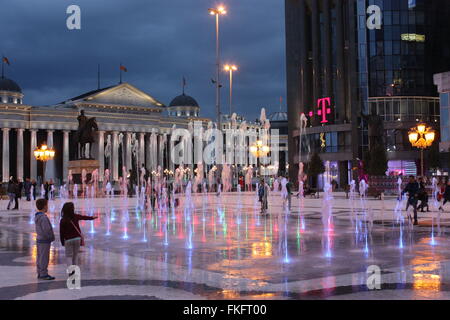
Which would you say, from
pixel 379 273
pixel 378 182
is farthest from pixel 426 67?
pixel 379 273

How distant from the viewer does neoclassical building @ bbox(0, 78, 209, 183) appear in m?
95.1

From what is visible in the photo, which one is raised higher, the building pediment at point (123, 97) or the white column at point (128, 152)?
the building pediment at point (123, 97)

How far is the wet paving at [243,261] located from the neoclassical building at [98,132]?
79016 millimetres

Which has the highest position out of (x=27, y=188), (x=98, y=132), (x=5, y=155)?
(x=98, y=132)

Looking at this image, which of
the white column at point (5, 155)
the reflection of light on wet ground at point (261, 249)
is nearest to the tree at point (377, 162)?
the reflection of light on wet ground at point (261, 249)

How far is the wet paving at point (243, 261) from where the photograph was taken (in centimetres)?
879

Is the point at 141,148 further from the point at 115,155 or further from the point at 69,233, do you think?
the point at 69,233

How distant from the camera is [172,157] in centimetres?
11894

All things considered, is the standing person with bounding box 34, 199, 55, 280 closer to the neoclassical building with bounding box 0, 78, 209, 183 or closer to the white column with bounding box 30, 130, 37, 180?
the neoclassical building with bounding box 0, 78, 209, 183

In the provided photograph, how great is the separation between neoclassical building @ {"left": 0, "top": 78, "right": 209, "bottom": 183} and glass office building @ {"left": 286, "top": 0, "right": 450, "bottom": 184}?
42.5 meters

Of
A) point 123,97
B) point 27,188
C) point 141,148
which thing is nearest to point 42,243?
point 27,188

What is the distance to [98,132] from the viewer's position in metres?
104

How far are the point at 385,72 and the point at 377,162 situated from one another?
101 feet

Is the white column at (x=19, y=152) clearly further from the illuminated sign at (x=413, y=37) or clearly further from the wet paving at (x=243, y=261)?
the wet paving at (x=243, y=261)
